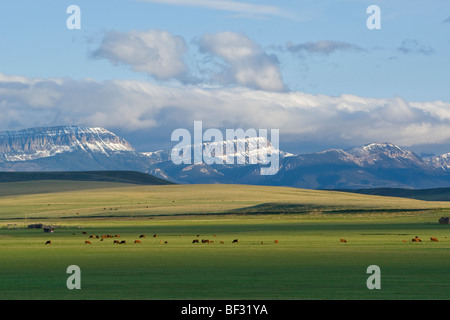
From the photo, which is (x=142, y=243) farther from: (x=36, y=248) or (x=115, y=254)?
(x=115, y=254)

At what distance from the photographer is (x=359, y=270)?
42906 millimetres

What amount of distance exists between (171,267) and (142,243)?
25645 mm

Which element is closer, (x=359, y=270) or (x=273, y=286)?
(x=273, y=286)

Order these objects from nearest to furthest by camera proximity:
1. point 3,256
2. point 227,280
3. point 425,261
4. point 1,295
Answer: point 1,295 → point 227,280 → point 425,261 → point 3,256

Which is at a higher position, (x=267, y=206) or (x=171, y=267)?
(x=267, y=206)

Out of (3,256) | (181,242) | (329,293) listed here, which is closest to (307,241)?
(181,242)

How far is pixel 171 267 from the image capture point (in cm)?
4550

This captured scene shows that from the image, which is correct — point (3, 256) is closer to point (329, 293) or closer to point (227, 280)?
point (227, 280)
